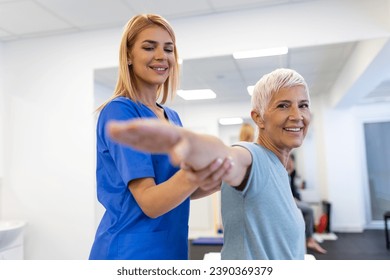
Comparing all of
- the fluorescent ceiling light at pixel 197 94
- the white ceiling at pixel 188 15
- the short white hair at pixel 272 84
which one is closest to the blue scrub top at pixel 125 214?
the short white hair at pixel 272 84

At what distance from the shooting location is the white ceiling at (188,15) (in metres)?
2.18

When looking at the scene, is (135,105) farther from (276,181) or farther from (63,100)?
(63,100)

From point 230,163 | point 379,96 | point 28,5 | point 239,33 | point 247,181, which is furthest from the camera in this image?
point 379,96

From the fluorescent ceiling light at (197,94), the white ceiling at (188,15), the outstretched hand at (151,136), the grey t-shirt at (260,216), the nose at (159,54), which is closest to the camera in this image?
the outstretched hand at (151,136)

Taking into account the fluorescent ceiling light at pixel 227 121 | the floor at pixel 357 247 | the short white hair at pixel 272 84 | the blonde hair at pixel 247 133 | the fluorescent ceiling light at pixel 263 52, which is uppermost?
the fluorescent ceiling light at pixel 263 52

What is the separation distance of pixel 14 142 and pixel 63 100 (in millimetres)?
529

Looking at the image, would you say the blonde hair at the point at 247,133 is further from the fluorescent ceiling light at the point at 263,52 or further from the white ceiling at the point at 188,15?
the fluorescent ceiling light at the point at 263,52

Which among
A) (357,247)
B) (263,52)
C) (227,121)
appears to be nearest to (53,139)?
(227,121)

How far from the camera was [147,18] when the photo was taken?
792mm

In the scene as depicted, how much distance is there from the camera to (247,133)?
229 cm

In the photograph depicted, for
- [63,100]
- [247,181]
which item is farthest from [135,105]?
[63,100]

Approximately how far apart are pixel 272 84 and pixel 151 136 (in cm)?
44

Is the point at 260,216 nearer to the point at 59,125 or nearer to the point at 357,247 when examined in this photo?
the point at 59,125

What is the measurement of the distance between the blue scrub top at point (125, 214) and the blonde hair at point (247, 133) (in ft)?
4.99
